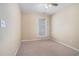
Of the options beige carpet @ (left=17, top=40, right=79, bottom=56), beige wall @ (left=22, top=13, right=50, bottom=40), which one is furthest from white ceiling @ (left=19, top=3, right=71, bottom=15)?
beige carpet @ (left=17, top=40, right=79, bottom=56)

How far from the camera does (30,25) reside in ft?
5.35

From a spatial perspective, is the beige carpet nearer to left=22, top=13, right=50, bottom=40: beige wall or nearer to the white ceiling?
left=22, top=13, right=50, bottom=40: beige wall

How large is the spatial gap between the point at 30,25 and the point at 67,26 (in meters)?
0.65

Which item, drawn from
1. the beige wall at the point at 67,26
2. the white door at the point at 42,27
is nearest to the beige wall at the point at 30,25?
the white door at the point at 42,27

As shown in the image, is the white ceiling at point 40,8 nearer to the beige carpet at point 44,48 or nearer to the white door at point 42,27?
the white door at point 42,27

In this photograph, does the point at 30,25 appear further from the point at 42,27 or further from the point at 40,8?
the point at 40,8

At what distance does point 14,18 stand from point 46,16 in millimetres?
586

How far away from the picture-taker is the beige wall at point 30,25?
5.21ft

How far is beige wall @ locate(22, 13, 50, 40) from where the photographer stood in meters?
1.59

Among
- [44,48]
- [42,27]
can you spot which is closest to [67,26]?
[42,27]

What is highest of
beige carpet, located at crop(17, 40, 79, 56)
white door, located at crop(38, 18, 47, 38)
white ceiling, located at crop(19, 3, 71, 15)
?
white ceiling, located at crop(19, 3, 71, 15)

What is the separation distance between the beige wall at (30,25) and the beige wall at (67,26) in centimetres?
20

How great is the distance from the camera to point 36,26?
163 cm

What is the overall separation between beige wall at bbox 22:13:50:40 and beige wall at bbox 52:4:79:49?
20 cm
